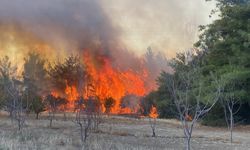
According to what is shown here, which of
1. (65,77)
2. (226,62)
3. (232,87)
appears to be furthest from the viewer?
(65,77)

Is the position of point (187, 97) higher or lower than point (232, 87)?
lower

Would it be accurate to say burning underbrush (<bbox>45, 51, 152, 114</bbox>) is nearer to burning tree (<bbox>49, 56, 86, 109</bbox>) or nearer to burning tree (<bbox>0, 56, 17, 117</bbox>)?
burning tree (<bbox>49, 56, 86, 109</bbox>)

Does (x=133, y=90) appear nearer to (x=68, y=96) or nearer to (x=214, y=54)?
(x=68, y=96)

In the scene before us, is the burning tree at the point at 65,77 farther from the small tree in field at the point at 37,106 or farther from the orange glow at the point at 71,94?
the small tree in field at the point at 37,106

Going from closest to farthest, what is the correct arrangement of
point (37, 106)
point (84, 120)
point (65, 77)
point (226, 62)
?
1. point (84, 120)
2. point (37, 106)
3. point (226, 62)
4. point (65, 77)

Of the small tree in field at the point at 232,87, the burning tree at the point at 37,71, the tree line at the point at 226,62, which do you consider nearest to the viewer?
the small tree in field at the point at 232,87

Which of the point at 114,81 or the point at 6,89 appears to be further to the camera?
the point at 114,81

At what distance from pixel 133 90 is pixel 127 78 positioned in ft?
7.59

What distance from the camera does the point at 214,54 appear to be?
47.1m

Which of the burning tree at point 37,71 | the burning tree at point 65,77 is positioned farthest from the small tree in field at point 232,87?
the burning tree at point 37,71

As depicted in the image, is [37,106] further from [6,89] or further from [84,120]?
[84,120]

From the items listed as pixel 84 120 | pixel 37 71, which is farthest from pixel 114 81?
pixel 84 120

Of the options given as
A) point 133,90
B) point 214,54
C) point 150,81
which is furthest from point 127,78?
point 214,54

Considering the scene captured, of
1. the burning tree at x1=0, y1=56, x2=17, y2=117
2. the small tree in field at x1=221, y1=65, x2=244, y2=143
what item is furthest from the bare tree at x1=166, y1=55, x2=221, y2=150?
the burning tree at x1=0, y1=56, x2=17, y2=117
